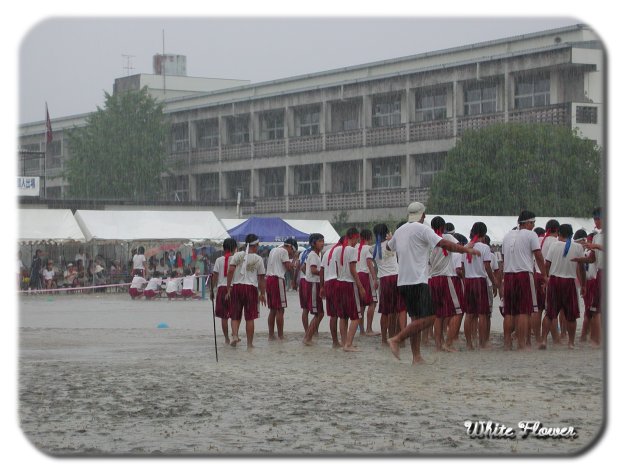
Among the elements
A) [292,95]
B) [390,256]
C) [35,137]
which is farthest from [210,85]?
[390,256]

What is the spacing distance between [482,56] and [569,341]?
128ft

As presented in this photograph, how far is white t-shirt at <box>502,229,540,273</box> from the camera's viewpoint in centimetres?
1521

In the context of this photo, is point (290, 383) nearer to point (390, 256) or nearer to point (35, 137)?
point (390, 256)

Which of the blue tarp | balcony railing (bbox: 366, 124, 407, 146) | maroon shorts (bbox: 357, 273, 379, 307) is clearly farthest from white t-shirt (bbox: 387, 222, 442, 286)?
balcony railing (bbox: 366, 124, 407, 146)

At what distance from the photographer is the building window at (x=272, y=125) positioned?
63688mm

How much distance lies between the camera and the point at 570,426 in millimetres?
8719

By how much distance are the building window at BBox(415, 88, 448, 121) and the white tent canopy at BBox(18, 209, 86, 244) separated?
22.0 meters

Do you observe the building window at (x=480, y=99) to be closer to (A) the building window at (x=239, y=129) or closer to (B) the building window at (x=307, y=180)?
(B) the building window at (x=307, y=180)

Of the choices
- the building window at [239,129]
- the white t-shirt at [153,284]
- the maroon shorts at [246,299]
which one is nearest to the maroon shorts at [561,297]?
the maroon shorts at [246,299]

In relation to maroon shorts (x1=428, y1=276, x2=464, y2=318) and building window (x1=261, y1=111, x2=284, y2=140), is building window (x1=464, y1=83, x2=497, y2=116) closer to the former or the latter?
building window (x1=261, y1=111, x2=284, y2=140)

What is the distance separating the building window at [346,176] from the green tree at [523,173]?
12879mm

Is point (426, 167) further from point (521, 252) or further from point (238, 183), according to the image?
point (521, 252)

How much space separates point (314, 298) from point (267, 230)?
22.7 meters

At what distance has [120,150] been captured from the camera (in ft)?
228
